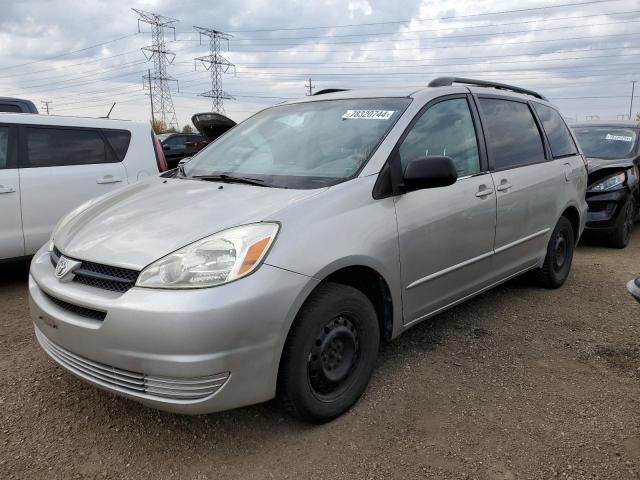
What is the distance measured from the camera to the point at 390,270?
2.88 meters

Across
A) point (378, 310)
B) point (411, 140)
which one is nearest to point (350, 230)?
point (378, 310)

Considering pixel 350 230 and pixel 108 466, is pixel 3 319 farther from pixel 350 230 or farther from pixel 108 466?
pixel 350 230

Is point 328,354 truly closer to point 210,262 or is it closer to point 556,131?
point 210,262

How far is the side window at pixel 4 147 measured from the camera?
484cm

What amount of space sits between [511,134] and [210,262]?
2.84m

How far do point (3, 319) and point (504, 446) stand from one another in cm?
368

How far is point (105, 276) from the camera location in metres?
2.39

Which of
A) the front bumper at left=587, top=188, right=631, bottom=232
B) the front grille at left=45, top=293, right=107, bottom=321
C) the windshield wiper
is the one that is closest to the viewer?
the front grille at left=45, top=293, right=107, bottom=321

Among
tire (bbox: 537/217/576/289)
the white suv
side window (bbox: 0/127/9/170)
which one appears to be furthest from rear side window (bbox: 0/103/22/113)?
tire (bbox: 537/217/576/289)

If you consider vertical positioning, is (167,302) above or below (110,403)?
above

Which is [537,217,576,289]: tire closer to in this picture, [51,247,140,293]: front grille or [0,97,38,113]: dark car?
[51,247,140,293]: front grille

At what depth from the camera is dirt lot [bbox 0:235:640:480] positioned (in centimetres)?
239

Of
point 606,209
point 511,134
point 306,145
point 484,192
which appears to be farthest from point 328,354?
point 606,209

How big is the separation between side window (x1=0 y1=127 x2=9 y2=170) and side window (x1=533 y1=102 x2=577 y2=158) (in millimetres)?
4679
